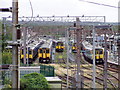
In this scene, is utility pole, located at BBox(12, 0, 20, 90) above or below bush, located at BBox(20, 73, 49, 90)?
above

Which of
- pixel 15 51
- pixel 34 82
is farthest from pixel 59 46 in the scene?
pixel 15 51

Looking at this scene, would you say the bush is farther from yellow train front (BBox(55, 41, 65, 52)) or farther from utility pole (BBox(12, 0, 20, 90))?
yellow train front (BBox(55, 41, 65, 52))

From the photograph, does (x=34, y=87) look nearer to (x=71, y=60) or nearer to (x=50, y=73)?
(x=50, y=73)

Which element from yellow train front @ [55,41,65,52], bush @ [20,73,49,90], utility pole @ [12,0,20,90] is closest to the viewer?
utility pole @ [12,0,20,90]

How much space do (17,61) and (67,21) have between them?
57.5 feet

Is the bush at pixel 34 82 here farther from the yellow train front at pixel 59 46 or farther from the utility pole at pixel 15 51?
the yellow train front at pixel 59 46

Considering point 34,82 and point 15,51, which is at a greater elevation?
point 15,51

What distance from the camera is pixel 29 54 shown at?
16.5m

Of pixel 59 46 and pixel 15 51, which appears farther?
pixel 59 46

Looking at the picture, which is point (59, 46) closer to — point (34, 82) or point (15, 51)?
point (34, 82)

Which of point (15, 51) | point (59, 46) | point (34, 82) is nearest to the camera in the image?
A: point (15, 51)

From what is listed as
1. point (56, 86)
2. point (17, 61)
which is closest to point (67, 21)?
point (56, 86)

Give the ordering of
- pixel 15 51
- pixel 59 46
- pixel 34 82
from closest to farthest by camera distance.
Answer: pixel 15 51
pixel 34 82
pixel 59 46

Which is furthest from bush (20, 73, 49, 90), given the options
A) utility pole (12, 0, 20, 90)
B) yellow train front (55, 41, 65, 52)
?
yellow train front (55, 41, 65, 52)
